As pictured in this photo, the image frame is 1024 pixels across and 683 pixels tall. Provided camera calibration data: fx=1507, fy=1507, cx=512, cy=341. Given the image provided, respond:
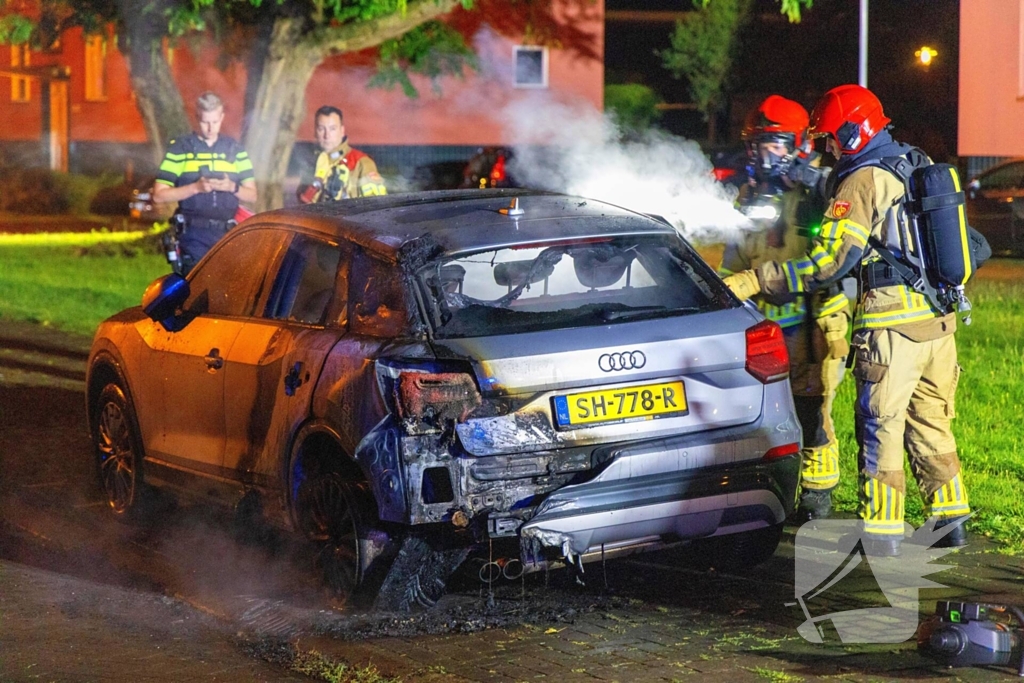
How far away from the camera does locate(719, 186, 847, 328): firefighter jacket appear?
23.4 feet

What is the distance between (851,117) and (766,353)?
124cm

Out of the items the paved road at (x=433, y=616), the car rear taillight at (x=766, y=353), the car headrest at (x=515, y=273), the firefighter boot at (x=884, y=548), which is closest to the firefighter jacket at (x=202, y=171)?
the paved road at (x=433, y=616)

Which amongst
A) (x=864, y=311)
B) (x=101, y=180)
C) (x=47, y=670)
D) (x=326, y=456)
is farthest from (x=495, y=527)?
(x=101, y=180)

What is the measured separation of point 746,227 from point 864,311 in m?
1.21

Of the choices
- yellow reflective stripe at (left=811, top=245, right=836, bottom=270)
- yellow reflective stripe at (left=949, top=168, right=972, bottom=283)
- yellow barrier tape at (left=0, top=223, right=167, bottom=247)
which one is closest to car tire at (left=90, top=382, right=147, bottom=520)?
yellow reflective stripe at (left=811, top=245, right=836, bottom=270)

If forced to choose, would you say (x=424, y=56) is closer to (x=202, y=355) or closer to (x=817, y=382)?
(x=817, y=382)

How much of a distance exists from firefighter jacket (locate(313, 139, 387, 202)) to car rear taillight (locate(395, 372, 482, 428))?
15.2 ft

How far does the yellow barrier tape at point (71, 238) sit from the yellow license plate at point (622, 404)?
1965 cm

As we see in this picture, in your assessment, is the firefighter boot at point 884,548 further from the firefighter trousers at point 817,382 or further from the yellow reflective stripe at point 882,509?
the firefighter trousers at point 817,382

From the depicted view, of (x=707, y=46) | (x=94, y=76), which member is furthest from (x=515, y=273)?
(x=94, y=76)

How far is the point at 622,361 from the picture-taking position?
17.7 ft

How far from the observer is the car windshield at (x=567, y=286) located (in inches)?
218

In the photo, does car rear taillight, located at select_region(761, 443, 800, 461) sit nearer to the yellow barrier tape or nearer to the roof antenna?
the roof antenna

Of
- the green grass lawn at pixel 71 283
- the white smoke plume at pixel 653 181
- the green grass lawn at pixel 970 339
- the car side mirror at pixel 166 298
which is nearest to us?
the car side mirror at pixel 166 298
